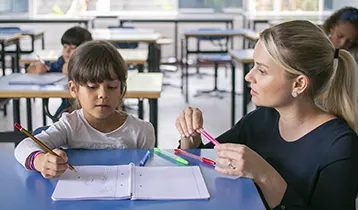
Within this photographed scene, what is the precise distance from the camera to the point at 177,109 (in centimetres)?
553

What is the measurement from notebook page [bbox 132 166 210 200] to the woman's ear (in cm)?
33

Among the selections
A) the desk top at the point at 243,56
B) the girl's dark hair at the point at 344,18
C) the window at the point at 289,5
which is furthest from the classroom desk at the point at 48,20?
the girl's dark hair at the point at 344,18

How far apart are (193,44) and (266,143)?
7.28 m

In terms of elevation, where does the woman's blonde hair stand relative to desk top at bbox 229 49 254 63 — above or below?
above

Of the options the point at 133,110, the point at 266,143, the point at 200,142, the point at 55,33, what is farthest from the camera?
the point at 55,33

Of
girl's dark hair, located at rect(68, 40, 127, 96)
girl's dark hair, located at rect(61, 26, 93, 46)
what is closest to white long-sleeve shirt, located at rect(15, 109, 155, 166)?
girl's dark hair, located at rect(68, 40, 127, 96)

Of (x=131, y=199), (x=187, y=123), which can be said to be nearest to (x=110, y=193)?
(x=131, y=199)

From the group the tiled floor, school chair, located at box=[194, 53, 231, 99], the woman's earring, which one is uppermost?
the woman's earring

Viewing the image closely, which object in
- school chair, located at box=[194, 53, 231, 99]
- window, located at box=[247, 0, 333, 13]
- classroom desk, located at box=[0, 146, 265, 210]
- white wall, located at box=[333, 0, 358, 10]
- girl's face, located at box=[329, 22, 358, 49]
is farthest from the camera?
window, located at box=[247, 0, 333, 13]

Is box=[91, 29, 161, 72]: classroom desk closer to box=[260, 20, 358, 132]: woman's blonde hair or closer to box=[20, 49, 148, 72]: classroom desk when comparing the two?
box=[20, 49, 148, 72]: classroom desk

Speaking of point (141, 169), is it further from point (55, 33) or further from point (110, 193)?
point (55, 33)

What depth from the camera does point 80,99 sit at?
1787 mm

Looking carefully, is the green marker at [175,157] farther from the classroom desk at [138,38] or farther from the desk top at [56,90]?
the classroom desk at [138,38]

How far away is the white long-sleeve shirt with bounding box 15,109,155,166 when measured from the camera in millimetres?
1640
